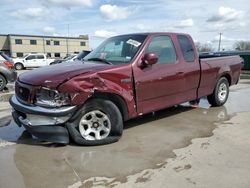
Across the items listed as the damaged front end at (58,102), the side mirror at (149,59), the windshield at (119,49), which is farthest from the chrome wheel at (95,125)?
the side mirror at (149,59)

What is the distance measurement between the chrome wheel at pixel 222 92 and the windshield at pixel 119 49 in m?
3.04

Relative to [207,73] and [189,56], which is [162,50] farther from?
[207,73]

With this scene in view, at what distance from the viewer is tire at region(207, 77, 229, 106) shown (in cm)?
784

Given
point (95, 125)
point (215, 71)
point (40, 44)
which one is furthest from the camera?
point (40, 44)

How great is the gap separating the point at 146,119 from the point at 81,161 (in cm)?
260

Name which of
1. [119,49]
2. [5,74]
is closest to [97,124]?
[119,49]

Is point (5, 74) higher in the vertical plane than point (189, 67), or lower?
lower

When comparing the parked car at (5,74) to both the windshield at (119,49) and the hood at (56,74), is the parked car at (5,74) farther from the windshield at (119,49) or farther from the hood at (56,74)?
the hood at (56,74)

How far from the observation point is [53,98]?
4707 millimetres

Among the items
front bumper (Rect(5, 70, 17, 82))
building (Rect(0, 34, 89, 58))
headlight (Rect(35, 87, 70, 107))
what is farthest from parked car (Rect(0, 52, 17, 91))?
building (Rect(0, 34, 89, 58))

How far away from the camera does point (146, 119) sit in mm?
6758

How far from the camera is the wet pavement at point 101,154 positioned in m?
3.87

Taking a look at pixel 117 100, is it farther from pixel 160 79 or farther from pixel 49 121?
pixel 49 121

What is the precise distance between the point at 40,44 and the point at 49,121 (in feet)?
236
